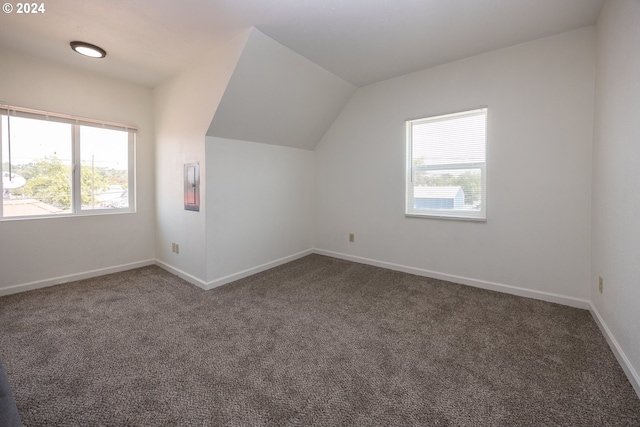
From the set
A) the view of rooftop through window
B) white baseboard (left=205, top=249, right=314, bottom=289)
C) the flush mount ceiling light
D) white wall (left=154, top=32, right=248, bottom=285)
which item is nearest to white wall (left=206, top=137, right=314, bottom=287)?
white baseboard (left=205, top=249, right=314, bottom=289)

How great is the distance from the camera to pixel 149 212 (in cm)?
378

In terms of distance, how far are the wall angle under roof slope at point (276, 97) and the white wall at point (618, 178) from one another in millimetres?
2443

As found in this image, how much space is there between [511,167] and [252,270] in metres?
3.14

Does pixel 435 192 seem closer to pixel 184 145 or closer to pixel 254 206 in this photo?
pixel 254 206

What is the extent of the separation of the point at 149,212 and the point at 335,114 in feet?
9.95

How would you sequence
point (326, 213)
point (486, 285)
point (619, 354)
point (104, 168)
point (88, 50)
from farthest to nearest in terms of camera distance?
point (326, 213), point (104, 168), point (486, 285), point (88, 50), point (619, 354)

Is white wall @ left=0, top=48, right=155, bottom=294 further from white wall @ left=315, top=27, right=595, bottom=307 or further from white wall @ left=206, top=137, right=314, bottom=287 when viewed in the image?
white wall @ left=315, top=27, right=595, bottom=307

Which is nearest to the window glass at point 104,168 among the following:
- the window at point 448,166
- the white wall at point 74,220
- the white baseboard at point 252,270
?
the white wall at point 74,220

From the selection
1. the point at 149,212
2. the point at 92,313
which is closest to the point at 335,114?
the point at 149,212

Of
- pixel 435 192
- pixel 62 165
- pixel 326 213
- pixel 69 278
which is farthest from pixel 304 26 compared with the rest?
pixel 69 278

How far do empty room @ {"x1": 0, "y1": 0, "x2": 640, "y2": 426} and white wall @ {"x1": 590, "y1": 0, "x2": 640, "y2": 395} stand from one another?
2 centimetres

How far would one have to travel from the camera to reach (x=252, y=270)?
11.2ft

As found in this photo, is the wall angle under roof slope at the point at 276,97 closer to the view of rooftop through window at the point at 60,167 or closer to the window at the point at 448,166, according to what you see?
the window at the point at 448,166

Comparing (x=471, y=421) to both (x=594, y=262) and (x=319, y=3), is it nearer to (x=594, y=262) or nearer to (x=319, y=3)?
(x=594, y=262)
